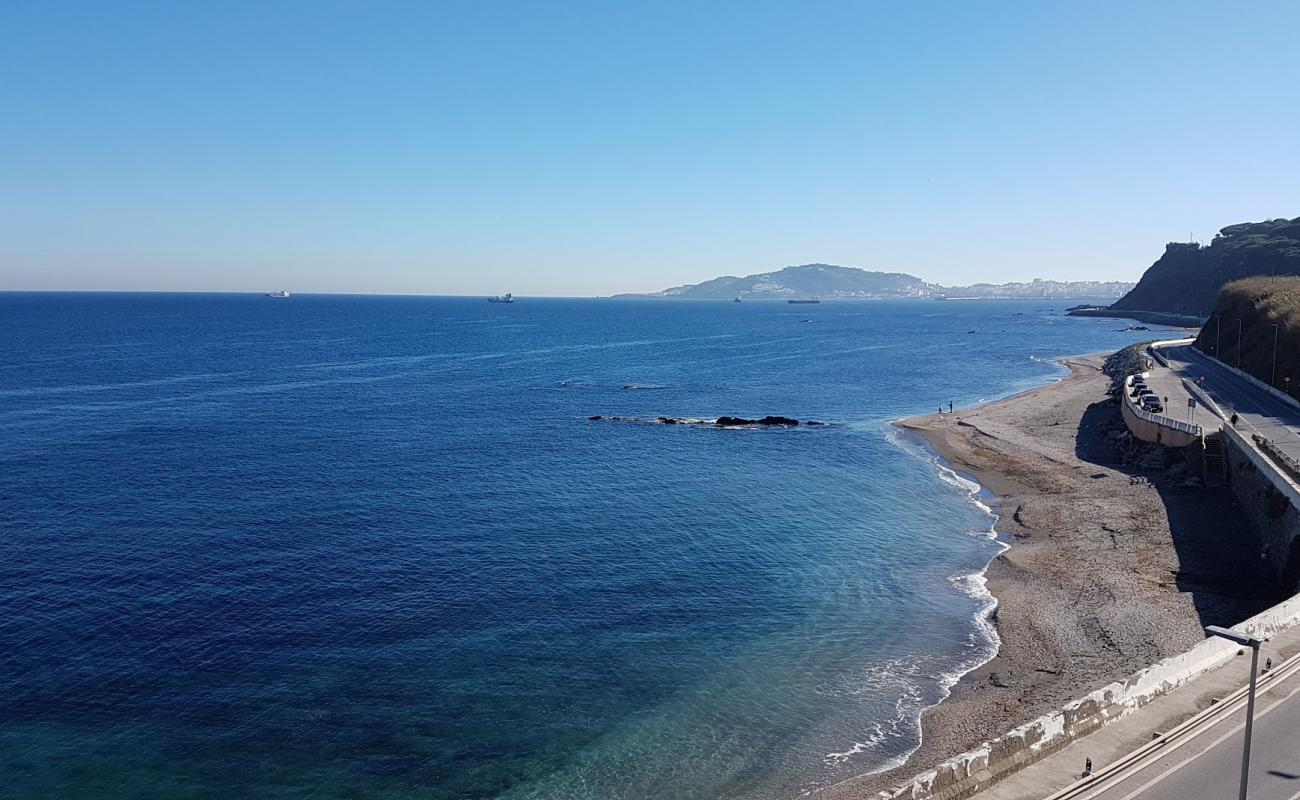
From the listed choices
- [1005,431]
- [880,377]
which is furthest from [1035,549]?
[880,377]

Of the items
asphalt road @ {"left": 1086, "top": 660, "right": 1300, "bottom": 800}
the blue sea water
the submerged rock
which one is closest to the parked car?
the blue sea water

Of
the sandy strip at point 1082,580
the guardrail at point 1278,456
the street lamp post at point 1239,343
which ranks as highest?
the street lamp post at point 1239,343

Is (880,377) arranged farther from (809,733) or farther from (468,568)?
(809,733)

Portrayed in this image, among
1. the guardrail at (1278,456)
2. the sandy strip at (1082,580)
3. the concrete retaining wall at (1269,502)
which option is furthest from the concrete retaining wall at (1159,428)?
the guardrail at (1278,456)

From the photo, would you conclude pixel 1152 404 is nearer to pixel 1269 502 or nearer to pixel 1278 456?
pixel 1278 456

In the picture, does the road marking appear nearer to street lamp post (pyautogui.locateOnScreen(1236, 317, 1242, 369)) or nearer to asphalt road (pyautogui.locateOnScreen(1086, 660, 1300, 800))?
asphalt road (pyautogui.locateOnScreen(1086, 660, 1300, 800))

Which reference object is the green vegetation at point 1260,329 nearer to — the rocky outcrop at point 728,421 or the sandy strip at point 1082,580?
the sandy strip at point 1082,580

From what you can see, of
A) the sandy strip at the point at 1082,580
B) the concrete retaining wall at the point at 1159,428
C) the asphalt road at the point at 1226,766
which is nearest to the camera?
the asphalt road at the point at 1226,766
